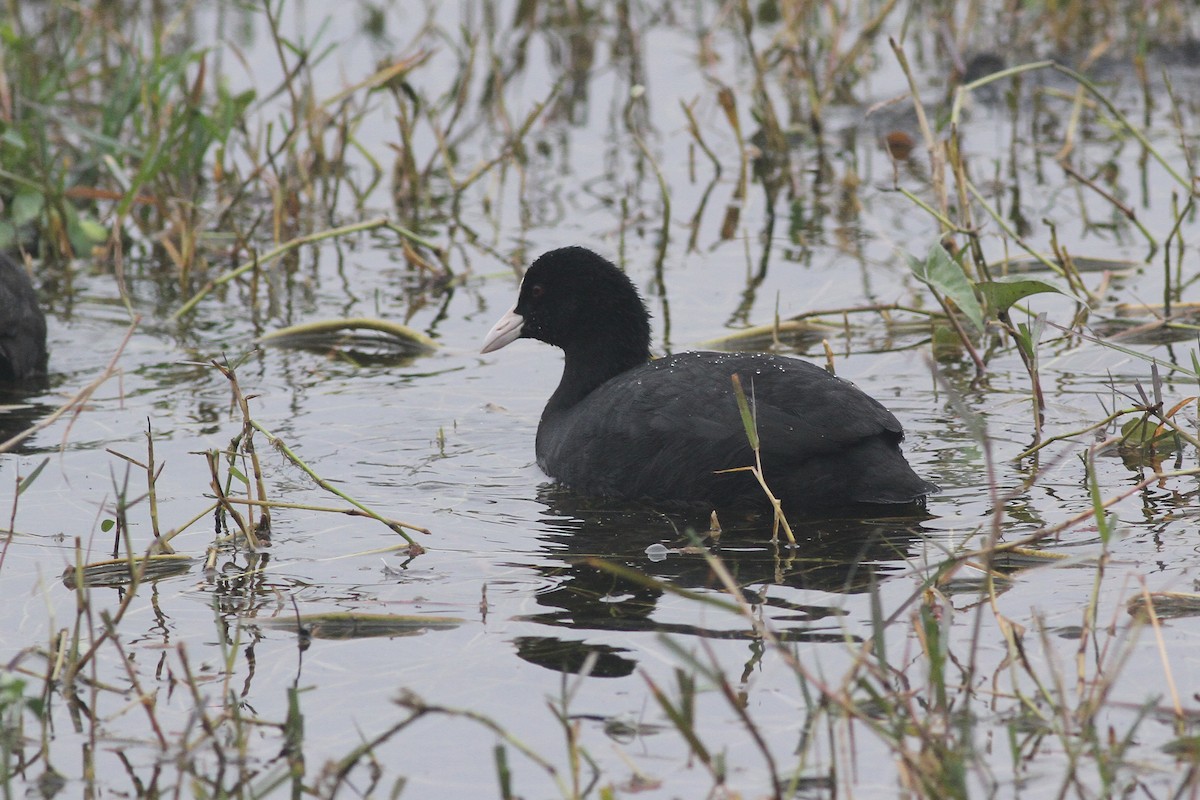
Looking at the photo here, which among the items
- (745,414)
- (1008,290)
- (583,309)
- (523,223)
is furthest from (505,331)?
(523,223)

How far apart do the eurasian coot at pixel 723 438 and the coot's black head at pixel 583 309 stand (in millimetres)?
138

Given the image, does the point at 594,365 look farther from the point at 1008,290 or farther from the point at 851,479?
the point at 1008,290

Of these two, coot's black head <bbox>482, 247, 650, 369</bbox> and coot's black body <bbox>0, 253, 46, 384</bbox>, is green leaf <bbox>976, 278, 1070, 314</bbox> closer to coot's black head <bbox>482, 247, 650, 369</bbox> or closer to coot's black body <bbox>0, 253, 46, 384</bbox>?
coot's black head <bbox>482, 247, 650, 369</bbox>

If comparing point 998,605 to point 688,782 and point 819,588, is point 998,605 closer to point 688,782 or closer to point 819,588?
point 819,588

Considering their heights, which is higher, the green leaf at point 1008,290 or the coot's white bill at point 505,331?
the green leaf at point 1008,290

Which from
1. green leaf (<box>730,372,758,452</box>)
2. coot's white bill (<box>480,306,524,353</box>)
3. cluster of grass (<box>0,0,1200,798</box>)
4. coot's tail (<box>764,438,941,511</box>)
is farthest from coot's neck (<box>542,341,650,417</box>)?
green leaf (<box>730,372,758,452</box>)

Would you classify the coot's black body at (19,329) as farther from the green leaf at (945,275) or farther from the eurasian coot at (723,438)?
the green leaf at (945,275)

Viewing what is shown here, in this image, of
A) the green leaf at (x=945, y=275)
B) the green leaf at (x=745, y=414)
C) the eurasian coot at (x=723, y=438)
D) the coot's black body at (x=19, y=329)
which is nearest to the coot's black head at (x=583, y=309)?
the eurasian coot at (x=723, y=438)

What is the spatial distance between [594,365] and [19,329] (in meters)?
2.10

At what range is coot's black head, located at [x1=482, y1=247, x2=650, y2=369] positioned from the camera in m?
5.60

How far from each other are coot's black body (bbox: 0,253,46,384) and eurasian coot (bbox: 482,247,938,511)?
2.00m

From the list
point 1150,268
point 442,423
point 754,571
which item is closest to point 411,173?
point 442,423

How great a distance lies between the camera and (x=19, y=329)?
20.1 feet

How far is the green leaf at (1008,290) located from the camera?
15.7 ft
